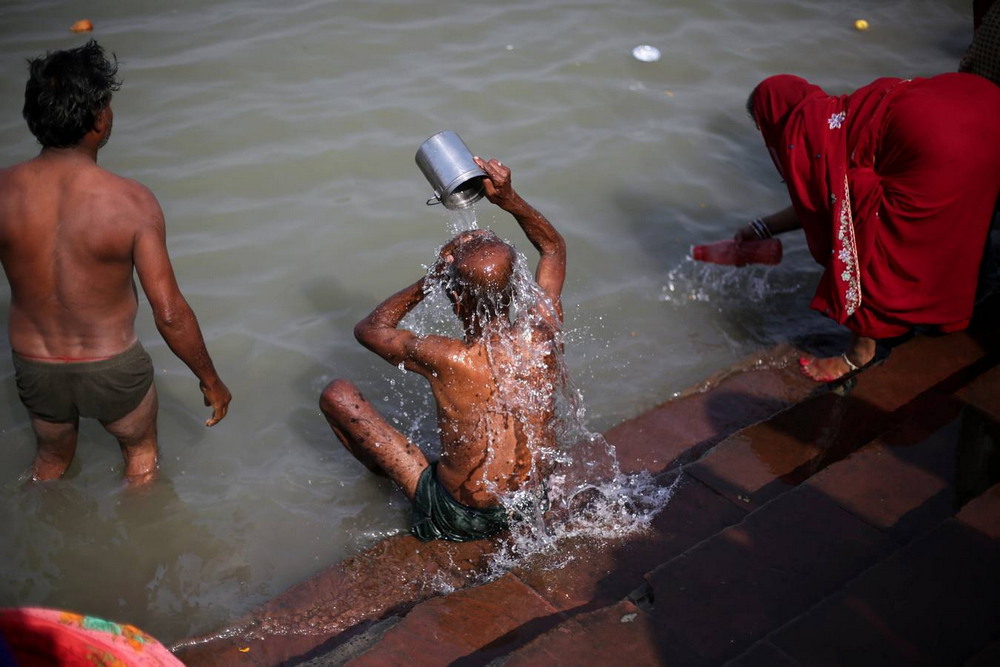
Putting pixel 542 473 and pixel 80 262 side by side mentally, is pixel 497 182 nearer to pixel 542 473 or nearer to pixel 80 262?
pixel 542 473

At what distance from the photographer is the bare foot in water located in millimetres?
4430

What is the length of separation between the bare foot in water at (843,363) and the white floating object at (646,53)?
398cm

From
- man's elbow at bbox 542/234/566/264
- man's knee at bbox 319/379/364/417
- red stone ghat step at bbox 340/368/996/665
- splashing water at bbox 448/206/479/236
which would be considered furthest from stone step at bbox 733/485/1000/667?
splashing water at bbox 448/206/479/236

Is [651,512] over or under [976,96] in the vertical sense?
→ under

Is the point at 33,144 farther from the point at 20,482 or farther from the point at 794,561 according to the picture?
the point at 794,561

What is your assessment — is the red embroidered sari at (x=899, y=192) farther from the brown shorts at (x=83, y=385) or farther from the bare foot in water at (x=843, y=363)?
the brown shorts at (x=83, y=385)

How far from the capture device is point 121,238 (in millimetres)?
3166

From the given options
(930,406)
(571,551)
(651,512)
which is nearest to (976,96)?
(930,406)

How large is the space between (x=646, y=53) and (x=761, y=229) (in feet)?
10.6

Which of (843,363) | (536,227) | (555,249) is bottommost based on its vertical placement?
(843,363)

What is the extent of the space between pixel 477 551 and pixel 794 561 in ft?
4.03

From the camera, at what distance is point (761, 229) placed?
5.01 meters

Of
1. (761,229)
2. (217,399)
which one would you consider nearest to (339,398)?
(217,399)

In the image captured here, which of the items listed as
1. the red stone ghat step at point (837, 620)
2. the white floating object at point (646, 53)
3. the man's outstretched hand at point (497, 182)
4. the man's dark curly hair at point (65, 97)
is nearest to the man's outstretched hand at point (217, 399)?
the man's dark curly hair at point (65, 97)
